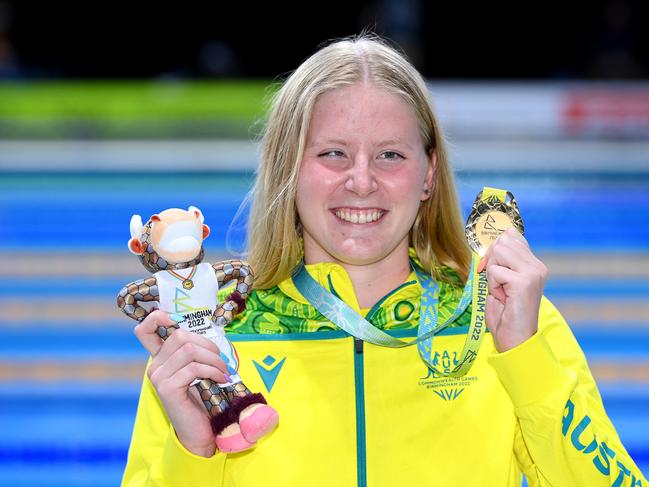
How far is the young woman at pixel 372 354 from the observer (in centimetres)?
150

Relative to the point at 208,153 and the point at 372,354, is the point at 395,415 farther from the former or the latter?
the point at 208,153

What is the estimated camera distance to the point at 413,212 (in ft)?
5.32

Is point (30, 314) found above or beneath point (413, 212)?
beneath

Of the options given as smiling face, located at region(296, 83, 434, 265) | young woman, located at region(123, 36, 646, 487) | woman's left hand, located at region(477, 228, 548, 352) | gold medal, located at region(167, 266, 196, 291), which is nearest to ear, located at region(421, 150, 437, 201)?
young woman, located at region(123, 36, 646, 487)

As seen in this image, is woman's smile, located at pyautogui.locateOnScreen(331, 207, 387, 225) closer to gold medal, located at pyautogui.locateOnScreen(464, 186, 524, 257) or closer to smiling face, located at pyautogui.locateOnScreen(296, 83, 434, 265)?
smiling face, located at pyautogui.locateOnScreen(296, 83, 434, 265)

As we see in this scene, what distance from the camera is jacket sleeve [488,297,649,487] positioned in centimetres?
148

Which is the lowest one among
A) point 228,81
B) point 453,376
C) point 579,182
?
point 579,182

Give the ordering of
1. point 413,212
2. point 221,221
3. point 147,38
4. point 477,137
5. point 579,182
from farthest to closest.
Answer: point 147,38 → point 477,137 → point 579,182 → point 221,221 → point 413,212

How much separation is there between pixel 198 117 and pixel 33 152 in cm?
198

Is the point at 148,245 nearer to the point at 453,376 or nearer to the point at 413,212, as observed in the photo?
the point at 413,212

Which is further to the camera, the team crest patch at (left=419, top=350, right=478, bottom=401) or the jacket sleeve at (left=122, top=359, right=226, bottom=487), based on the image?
the team crest patch at (left=419, top=350, right=478, bottom=401)

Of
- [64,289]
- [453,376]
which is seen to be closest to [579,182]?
[64,289]

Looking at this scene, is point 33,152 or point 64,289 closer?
point 64,289

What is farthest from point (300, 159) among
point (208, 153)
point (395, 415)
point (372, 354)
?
point (208, 153)
